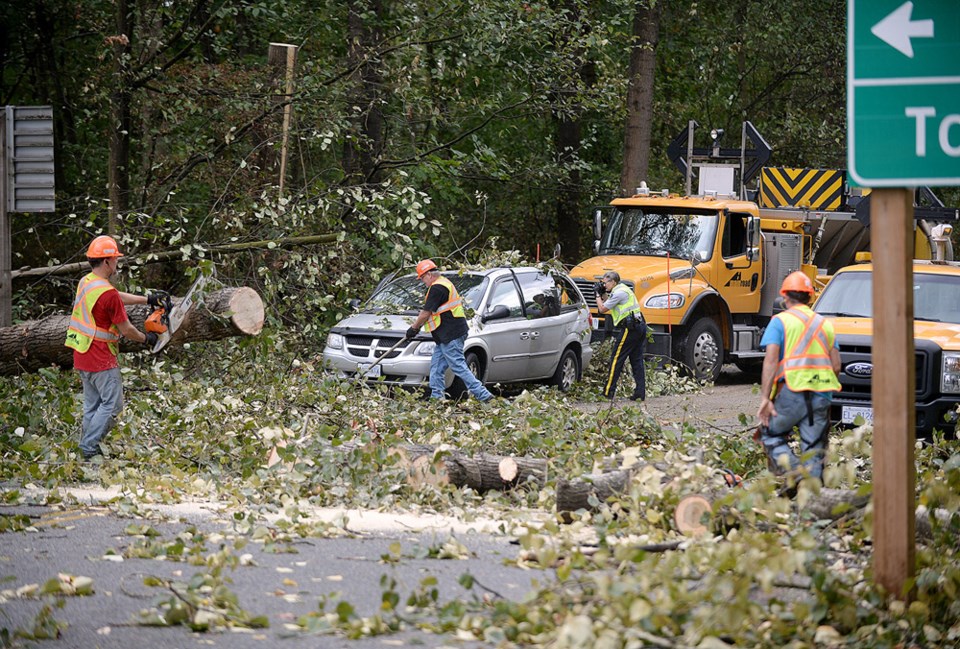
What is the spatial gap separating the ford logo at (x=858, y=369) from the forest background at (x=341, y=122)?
4.69 m

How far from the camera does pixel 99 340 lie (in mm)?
9602

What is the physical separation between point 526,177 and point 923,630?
698 inches

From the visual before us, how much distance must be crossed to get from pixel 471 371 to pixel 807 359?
6.09 meters

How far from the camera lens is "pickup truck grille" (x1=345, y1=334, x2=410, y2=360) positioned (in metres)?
13.7

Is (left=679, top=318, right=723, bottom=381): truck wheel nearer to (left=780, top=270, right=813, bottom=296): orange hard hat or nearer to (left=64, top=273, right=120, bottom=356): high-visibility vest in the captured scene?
(left=780, top=270, right=813, bottom=296): orange hard hat

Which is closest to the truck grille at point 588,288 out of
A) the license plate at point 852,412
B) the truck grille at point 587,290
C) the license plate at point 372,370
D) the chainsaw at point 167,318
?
the truck grille at point 587,290

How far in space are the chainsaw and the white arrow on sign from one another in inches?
250

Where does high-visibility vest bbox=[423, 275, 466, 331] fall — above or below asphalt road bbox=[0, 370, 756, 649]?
above

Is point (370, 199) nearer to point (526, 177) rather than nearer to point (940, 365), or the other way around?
point (940, 365)

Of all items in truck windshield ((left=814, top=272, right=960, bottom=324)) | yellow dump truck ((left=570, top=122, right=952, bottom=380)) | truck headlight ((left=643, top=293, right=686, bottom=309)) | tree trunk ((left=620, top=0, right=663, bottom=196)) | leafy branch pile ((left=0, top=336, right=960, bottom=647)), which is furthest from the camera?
tree trunk ((left=620, top=0, right=663, bottom=196))

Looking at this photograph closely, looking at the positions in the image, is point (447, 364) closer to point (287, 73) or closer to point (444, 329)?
point (444, 329)

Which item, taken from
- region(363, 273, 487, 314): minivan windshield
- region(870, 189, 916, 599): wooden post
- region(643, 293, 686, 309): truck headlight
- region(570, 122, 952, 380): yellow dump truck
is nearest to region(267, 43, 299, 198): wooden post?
region(363, 273, 487, 314): minivan windshield

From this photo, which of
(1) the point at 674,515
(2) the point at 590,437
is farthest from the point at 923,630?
(2) the point at 590,437

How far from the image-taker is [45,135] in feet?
35.0
